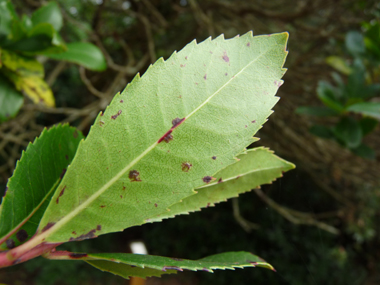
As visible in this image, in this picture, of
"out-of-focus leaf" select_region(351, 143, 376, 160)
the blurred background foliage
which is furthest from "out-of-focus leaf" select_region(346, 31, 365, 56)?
"out-of-focus leaf" select_region(351, 143, 376, 160)

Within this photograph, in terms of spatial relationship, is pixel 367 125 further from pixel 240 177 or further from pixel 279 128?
pixel 240 177

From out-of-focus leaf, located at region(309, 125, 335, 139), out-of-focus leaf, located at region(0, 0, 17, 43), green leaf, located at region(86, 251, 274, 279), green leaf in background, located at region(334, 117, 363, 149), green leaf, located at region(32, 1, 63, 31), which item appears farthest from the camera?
out-of-focus leaf, located at region(309, 125, 335, 139)

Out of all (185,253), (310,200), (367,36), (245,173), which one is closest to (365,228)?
(310,200)

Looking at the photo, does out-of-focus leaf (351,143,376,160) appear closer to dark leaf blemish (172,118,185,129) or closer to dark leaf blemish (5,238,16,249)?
dark leaf blemish (172,118,185,129)

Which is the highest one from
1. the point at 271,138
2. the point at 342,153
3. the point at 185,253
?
the point at 342,153

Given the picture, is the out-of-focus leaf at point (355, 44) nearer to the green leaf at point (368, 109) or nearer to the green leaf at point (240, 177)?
the green leaf at point (368, 109)

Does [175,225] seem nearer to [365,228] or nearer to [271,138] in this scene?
[365,228]

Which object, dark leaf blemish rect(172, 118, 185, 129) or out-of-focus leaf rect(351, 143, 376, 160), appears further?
out-of-focus leaf rect(351, 143, 376, 160)
